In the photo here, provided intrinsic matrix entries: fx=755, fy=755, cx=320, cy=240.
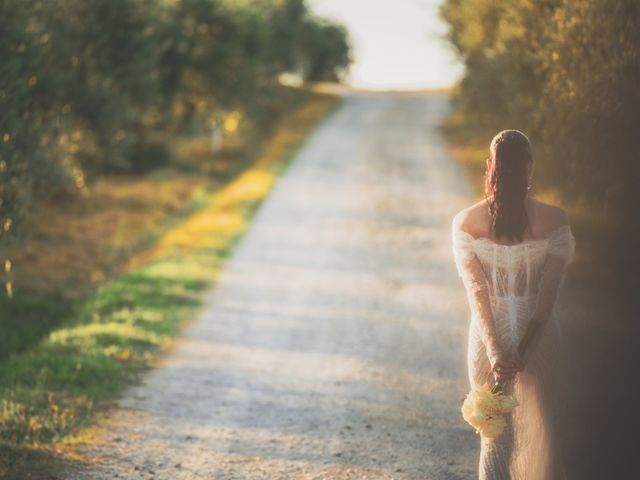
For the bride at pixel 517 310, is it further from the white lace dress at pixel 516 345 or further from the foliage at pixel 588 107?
the foliage at pixel 588 107

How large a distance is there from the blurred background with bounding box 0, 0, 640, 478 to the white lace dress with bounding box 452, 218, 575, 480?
117cm

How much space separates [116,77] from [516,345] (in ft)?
46.7

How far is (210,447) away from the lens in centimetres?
596

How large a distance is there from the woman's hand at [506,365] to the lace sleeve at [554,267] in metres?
0.26

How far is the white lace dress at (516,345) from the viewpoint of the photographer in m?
4.36

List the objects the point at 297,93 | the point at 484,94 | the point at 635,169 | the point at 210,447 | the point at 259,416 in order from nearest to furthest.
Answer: the point at 635,169
the point at 210,447
the point at 259,416
the point at 484,94
the point at 297,93

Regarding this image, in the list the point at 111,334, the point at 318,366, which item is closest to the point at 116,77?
the point at 111,334

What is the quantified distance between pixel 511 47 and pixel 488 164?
3.59 metres

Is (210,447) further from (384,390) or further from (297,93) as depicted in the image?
(297,93)

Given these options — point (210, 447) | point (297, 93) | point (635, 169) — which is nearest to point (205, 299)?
point (210, 447)

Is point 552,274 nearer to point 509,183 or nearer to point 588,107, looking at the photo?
point 509,183

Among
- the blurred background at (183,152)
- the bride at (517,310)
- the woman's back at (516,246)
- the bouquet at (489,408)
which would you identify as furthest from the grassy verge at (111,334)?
the woman's back at (516,246)

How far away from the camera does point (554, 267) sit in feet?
14.1

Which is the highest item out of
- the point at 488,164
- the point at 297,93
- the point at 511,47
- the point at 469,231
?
the point at 511,47
